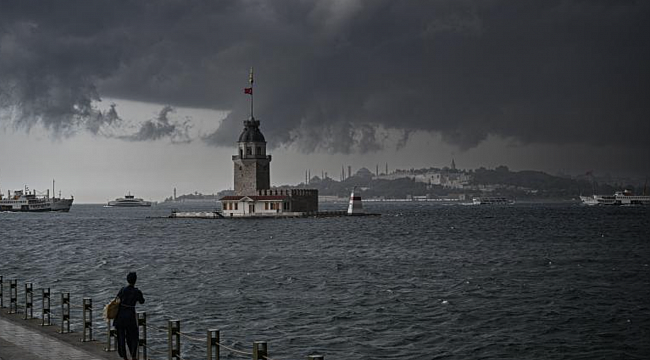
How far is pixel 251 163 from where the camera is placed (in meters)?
170

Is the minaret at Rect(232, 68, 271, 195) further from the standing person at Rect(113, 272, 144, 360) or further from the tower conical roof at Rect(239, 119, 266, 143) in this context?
the standing person at Rect(113, 272, 144, 360)

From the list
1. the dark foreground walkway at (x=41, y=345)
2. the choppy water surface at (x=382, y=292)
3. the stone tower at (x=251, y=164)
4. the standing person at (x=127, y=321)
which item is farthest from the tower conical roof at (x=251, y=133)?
the standing person at (x=127, y=321)

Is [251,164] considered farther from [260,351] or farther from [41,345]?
[260,351]

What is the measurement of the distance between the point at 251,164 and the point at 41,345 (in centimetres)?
14716

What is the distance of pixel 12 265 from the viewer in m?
71.6

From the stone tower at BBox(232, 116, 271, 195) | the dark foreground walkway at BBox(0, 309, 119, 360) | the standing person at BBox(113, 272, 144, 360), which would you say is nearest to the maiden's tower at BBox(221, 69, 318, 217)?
the stone tower at BBox(232, 116, 271, 195)

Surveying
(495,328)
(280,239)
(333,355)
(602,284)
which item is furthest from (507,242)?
(333,355)

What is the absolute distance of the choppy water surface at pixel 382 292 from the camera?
33.2 m

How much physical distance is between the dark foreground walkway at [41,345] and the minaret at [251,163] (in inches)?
5626

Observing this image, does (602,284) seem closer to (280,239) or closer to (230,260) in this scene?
(230,260)

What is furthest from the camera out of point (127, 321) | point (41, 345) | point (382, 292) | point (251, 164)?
point (251, 164)

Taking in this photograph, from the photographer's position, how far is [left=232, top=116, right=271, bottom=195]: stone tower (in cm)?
16950

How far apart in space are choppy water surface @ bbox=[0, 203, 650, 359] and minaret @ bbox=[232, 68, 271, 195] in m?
70.6

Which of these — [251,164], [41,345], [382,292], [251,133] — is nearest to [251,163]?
[251,164]
